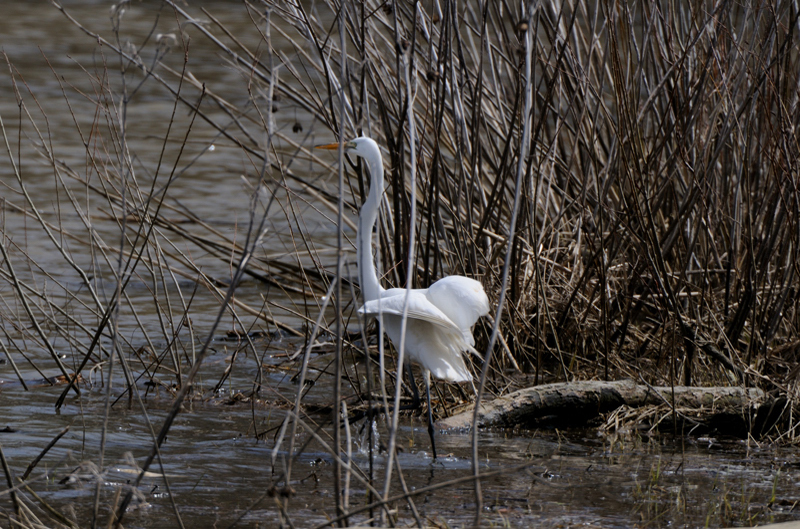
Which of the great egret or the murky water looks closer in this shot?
the murky water

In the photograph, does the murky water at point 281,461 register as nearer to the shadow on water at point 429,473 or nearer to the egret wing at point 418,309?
the shadow on water at point 429,473

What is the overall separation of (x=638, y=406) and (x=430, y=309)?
119cm

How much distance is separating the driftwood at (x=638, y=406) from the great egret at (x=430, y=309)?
0.29 m

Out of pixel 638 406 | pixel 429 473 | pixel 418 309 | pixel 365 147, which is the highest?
pixel 365 147

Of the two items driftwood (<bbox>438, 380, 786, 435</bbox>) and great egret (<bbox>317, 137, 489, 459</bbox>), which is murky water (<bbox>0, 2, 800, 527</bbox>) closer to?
driftwood (<bbox>438, 380, 786, 435</bbox>)

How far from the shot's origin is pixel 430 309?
157 inches

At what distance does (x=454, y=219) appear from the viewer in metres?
4.73

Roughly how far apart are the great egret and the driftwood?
0.29 meters

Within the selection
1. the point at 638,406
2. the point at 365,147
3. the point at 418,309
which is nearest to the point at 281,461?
the point at 418,309

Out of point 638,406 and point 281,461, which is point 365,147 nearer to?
point 281,461

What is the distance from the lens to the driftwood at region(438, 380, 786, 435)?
4.31 meters

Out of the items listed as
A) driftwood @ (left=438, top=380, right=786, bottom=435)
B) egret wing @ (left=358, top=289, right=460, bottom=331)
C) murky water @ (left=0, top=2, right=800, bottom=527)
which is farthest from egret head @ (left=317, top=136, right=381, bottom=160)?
driftwood @ (left=438, top=380, right=786, bottom=435)

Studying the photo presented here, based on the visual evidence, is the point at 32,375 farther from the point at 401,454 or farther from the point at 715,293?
the point at 715,293

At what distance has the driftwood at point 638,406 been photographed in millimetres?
4312
